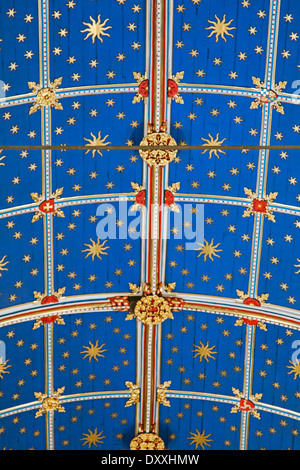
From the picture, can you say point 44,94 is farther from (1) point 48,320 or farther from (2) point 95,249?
(1) point 48,320

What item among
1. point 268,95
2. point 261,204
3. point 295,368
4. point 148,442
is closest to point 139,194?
point 261,204

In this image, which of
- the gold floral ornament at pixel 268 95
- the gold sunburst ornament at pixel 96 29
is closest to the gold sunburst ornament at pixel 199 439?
the gold floral ornament at pixel 268 95

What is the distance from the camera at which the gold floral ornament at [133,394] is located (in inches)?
680

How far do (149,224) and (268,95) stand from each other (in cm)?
355

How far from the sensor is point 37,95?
47.6 feet

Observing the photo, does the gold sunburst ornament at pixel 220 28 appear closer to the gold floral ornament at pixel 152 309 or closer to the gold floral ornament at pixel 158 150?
the gold floral ornament at pixel 158 150

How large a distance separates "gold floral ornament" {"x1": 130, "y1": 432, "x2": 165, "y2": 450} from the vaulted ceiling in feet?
0.54

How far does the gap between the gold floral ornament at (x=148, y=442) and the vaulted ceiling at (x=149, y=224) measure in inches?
6.5

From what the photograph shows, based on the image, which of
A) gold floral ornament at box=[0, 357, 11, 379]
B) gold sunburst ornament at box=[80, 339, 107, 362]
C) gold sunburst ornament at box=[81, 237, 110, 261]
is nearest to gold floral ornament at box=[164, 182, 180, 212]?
gold sunburst ornament at box=[81, 237, 110, 261]

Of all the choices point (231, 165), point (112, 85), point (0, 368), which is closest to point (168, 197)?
point (231, 165)

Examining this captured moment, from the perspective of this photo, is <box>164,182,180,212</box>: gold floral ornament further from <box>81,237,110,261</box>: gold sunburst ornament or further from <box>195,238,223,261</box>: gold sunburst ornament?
<box>81,237,110,261</box>: gold sunburst ornament

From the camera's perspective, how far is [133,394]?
17312 millimetres
